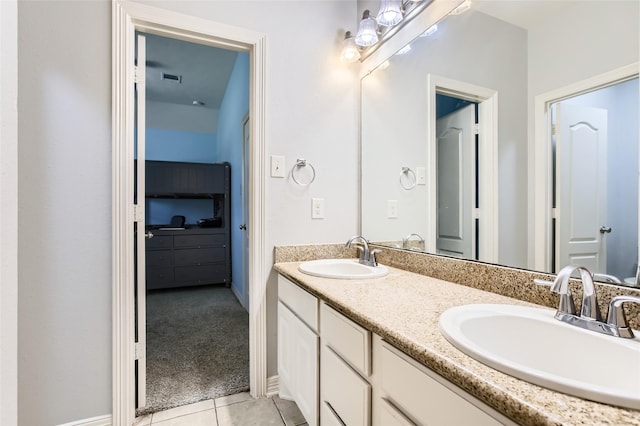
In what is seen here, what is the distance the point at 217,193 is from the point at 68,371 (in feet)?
9.84

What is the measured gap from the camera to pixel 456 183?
1.34m

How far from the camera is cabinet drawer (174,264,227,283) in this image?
12.6 ft

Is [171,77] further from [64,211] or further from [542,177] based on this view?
[542,177]

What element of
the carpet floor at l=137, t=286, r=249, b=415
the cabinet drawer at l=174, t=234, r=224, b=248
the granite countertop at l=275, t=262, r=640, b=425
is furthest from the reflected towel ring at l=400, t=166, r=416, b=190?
the cabinet drawer at l=174, t=234, r=224, b=248

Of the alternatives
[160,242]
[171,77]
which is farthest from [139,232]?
[171,77]

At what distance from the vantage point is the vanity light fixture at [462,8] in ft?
3.99

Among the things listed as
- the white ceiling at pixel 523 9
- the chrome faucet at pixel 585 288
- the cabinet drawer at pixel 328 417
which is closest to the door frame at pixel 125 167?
the cabinet drawer at pixel 328 417

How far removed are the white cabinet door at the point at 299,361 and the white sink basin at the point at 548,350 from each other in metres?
0.60

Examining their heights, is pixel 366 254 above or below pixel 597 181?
below

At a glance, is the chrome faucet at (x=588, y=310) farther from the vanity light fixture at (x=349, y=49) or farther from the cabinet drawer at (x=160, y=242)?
the cabinet drawer at (x=160, y=242)

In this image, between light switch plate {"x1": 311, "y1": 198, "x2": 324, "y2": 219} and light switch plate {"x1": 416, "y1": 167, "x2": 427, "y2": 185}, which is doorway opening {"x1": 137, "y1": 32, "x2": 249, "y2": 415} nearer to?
light switch plate {"x1": 311, "y1": 198, "x2": 324, "y2": 219}

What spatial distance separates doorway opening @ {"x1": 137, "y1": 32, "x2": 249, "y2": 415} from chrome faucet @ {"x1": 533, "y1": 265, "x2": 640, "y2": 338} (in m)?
1.65

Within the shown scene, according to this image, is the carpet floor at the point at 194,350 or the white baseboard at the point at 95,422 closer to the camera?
the white baseboard at the point at 95,422

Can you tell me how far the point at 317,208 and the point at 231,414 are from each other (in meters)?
1.19
